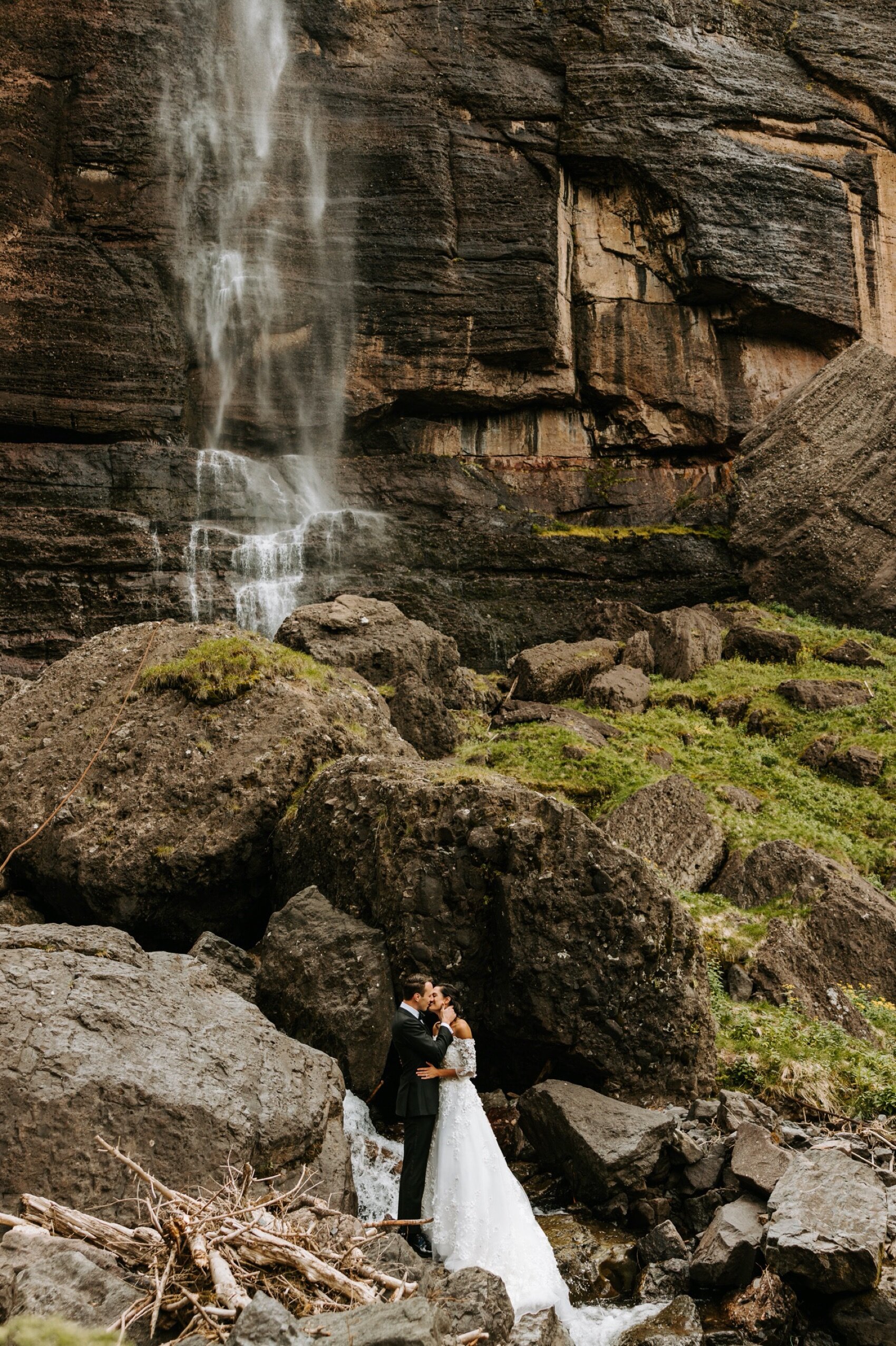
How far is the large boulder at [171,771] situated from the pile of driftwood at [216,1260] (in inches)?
181

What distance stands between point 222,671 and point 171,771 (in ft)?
4.17

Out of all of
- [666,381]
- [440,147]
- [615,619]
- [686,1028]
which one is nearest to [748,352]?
[666,381]

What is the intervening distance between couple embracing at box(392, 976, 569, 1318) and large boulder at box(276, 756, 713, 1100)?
121cm

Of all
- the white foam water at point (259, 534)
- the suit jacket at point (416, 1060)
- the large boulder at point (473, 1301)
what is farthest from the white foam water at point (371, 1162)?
the white foam water at point (259, 534)

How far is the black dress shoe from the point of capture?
6.00m

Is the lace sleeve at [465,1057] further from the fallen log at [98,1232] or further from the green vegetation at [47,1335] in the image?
the green vegetation at [47,1335]

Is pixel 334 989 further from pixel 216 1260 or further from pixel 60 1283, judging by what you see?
pixel 60 1283

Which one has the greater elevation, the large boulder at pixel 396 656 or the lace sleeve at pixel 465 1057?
the large boulder at pixel 396 656

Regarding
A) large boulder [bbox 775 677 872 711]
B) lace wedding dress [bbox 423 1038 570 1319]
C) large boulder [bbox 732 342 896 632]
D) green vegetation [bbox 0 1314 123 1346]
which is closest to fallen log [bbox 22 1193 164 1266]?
green vegetation [bbox 0 1314 123 1346]

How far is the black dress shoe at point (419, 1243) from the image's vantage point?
6.00 meters

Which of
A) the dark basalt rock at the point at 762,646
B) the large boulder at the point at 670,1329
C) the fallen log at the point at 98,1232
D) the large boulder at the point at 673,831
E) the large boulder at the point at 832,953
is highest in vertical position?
the dark basalt rock at the point at 762,646

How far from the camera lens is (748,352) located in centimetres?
2981

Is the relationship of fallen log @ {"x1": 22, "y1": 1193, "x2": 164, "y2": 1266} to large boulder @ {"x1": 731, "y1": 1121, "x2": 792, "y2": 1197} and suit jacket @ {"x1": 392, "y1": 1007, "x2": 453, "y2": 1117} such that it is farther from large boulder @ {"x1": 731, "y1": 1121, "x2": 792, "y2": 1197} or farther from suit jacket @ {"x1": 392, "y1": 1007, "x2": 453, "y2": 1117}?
large boulder @ {"x1": 731, "y1": 1121, "x2": 792, "y2": 1197}

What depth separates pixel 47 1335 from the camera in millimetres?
3018
